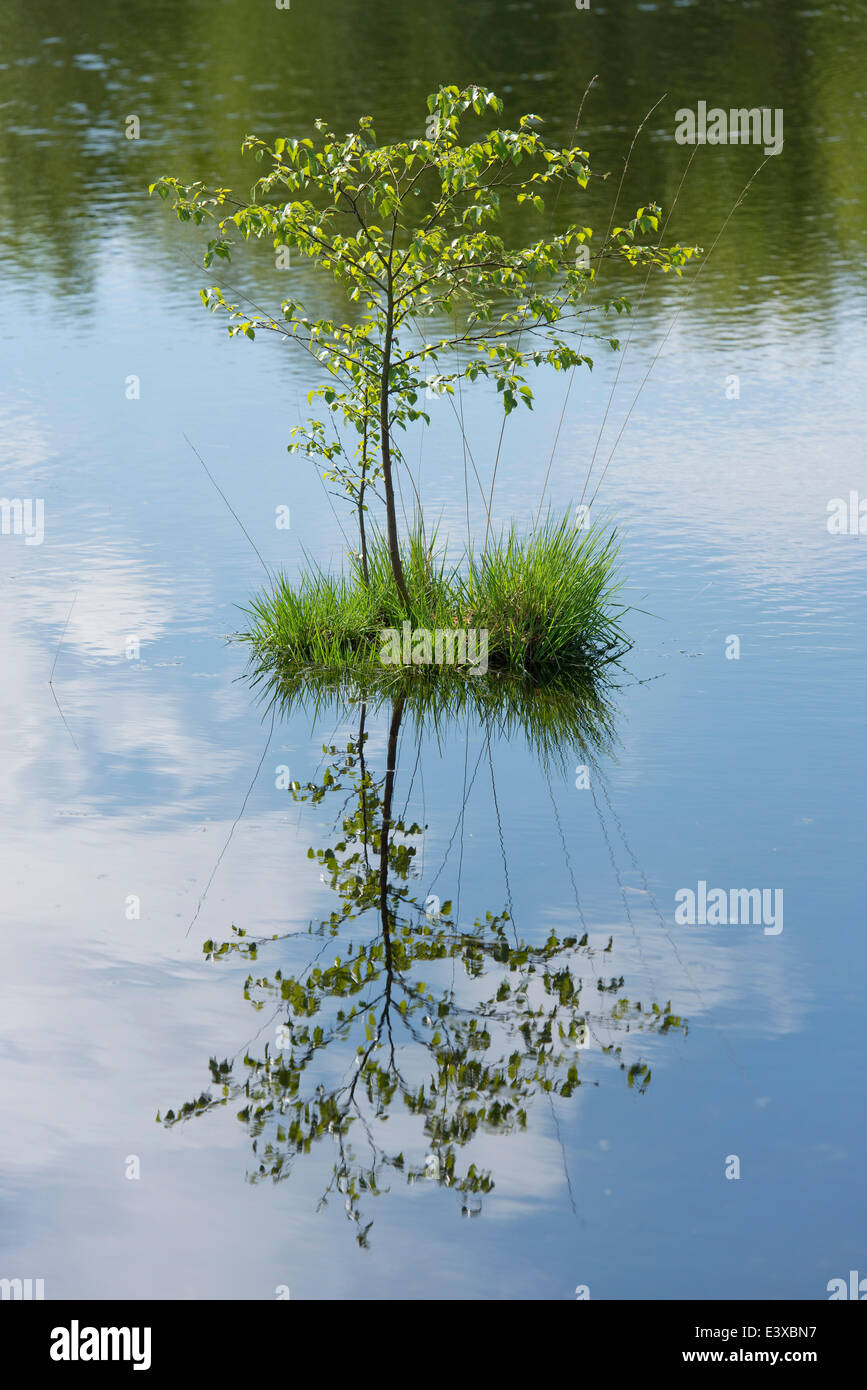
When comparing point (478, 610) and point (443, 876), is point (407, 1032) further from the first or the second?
point (478, 610)

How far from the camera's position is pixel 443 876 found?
6.39 m

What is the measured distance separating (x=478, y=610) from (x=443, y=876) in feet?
→ 8.12

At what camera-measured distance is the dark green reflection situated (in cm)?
475

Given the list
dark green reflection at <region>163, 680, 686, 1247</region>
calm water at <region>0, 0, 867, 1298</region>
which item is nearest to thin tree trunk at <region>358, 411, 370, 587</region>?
calm water at <region>0, 0, 867, 1298</region>

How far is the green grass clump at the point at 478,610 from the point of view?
8.57 metres

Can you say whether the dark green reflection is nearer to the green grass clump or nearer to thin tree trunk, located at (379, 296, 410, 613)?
the green grass clump

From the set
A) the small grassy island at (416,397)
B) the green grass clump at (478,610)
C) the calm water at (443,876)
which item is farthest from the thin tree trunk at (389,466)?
the calm water at (443,876)

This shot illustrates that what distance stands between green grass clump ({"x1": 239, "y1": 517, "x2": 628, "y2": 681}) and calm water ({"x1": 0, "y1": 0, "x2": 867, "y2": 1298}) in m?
0.30

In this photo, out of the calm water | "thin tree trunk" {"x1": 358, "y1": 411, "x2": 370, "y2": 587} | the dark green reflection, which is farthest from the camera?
"thin tree trunk" {"x1": 358, "y1": 411, "x2": 370, "y2": 587}

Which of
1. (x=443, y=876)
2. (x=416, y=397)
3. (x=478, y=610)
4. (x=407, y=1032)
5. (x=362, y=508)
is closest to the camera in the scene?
(x=407, y=1032)

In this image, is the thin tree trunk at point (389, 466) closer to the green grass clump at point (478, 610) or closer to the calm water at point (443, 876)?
the green grass clump at point (478, 610)

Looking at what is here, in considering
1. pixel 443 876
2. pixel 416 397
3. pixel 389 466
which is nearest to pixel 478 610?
pixel 389 466

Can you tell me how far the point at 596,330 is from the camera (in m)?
15.0
